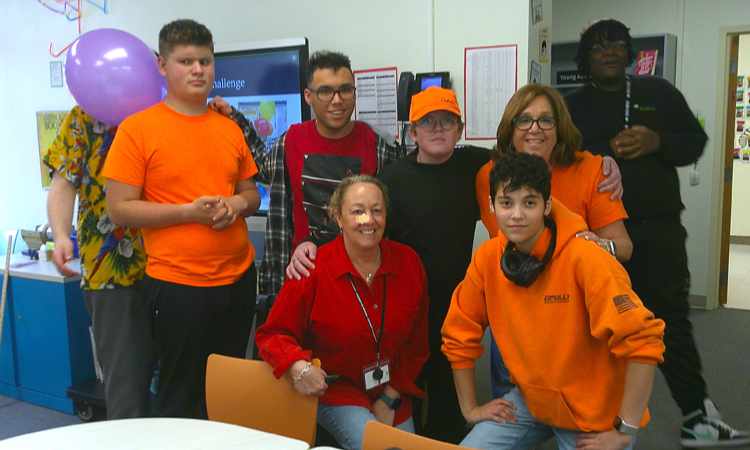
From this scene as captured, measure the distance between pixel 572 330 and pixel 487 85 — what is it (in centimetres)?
155

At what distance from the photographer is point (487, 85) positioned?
2.85 metres

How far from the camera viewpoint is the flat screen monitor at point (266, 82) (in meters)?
3.12

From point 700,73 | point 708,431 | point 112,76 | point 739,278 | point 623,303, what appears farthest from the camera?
point 739,278

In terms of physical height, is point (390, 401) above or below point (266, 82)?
below

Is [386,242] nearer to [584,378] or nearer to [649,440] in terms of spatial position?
[584,378]

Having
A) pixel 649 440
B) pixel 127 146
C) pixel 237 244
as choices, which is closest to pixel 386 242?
pixel 237 244

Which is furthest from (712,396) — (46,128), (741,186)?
(741,186)

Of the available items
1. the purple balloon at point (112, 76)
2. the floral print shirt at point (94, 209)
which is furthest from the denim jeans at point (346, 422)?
the purple balloon at point (112, 76)

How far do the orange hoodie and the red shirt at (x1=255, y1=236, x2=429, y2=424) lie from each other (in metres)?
0.32

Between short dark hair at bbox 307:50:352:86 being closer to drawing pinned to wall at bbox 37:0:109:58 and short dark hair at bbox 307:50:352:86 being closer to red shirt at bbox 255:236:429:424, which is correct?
red shirt at bbox 255:236:429:424

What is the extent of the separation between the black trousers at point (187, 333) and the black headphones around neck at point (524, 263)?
99 centimetres

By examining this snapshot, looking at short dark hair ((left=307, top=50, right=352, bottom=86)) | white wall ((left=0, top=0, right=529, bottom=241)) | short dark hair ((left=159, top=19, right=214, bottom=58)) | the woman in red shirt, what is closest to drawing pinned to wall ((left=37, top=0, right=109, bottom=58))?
white wall ((left=0, top=0, right=529, bottom=241))

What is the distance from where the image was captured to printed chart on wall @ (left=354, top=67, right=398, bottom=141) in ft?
10.1

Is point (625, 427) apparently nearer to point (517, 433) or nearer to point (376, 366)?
point (517, 433)
